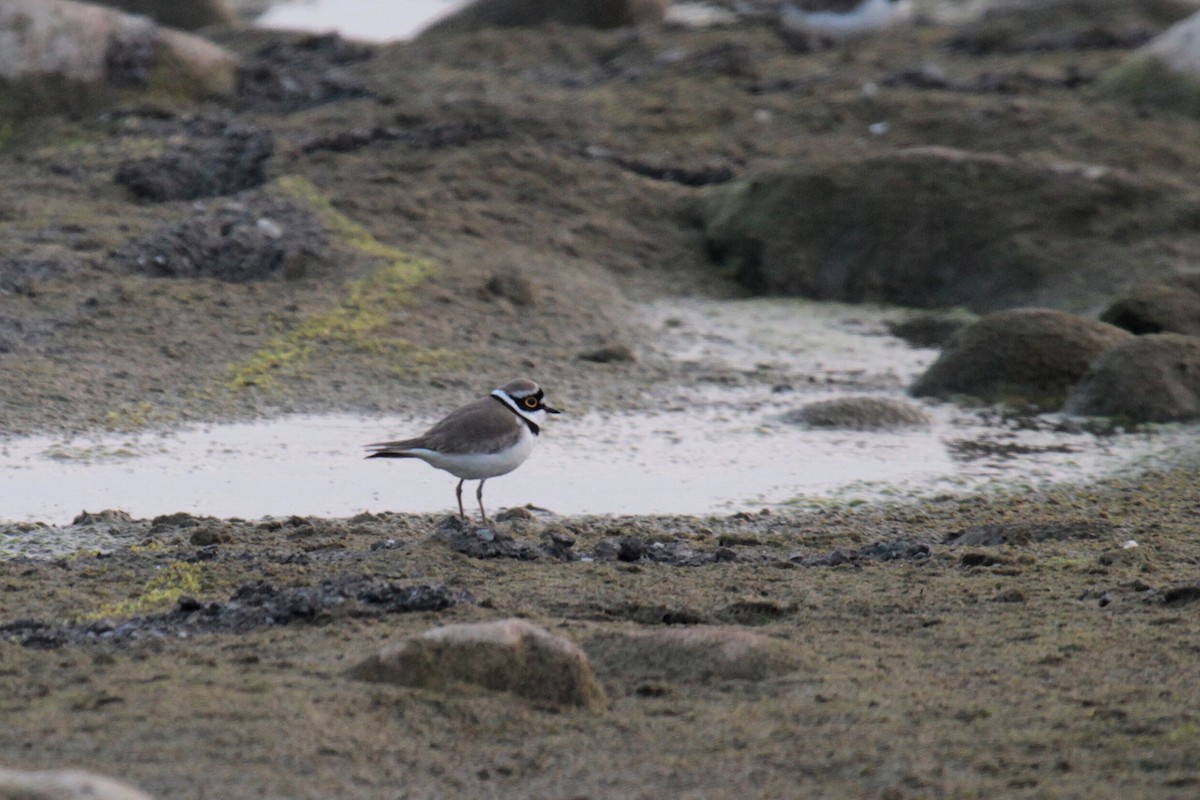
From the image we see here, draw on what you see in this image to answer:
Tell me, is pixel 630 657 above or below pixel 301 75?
below

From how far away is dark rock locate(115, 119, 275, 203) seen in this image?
416 inches

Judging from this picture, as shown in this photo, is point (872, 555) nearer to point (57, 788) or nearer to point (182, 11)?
point (57, 788)

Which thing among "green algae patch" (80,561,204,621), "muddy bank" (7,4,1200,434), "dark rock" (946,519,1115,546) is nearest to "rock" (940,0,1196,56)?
"muddy bank" (7,4,1200,434)

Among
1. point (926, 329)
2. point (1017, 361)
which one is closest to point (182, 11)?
point (926, 329)

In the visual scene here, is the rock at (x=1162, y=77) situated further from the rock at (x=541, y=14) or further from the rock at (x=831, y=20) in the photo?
the rock at (x=541, y=14)

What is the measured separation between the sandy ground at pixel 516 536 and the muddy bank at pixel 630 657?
0.05 ft

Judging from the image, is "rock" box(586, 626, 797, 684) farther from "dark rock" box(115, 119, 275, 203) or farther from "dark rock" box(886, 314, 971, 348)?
"dark rock" box(115, 119, 275, 203)

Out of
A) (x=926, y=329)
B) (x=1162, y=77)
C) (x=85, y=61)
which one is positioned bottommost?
(x=926, y=329)

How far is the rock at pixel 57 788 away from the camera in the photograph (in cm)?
302

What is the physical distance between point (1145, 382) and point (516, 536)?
374cm

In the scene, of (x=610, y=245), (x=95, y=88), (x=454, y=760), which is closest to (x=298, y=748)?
(x=454, y=760)

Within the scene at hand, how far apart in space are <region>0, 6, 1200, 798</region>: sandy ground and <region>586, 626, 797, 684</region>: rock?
29mm

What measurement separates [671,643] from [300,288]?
17.2 feet

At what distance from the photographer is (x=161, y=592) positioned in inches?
201
